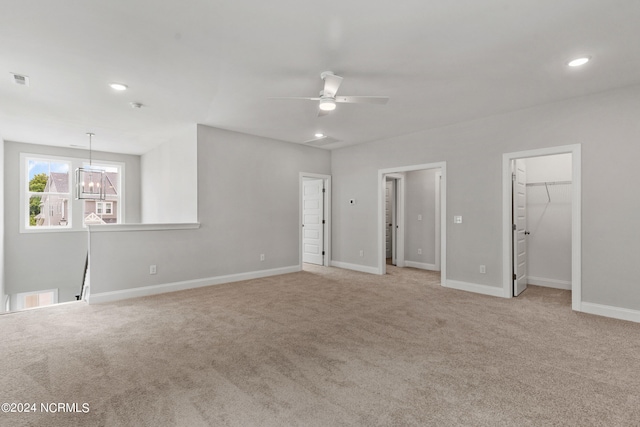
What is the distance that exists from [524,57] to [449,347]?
278 centimetres

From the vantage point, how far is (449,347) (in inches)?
113

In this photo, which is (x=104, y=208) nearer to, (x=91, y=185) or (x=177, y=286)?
(x=91, y=185)

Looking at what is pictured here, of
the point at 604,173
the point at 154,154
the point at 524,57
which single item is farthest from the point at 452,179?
the point at 154,154

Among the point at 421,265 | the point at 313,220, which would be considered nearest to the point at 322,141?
the point at 313,220

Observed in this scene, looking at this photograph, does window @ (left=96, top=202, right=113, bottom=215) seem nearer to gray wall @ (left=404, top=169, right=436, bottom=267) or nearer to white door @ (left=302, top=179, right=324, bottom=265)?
white door @ (left=302, top=179, right=324, bottom=265)

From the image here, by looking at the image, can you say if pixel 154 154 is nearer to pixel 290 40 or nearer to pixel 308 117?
pixel 308 117

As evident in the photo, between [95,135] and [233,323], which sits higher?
[95,135]

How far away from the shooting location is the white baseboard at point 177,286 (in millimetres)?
4410

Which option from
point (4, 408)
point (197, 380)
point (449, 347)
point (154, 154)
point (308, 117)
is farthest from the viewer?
point (154, 154)

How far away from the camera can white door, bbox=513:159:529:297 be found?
465cm

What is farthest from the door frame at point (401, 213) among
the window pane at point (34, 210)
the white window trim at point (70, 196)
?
the window pane at point (34, 210)

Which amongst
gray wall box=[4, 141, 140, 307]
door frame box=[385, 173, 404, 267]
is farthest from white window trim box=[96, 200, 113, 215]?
door frame box=[385, 173, 404, 267]

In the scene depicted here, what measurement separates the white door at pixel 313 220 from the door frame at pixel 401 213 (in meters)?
1.51

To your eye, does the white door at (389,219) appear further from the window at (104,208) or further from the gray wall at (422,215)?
the window at (104,208)
